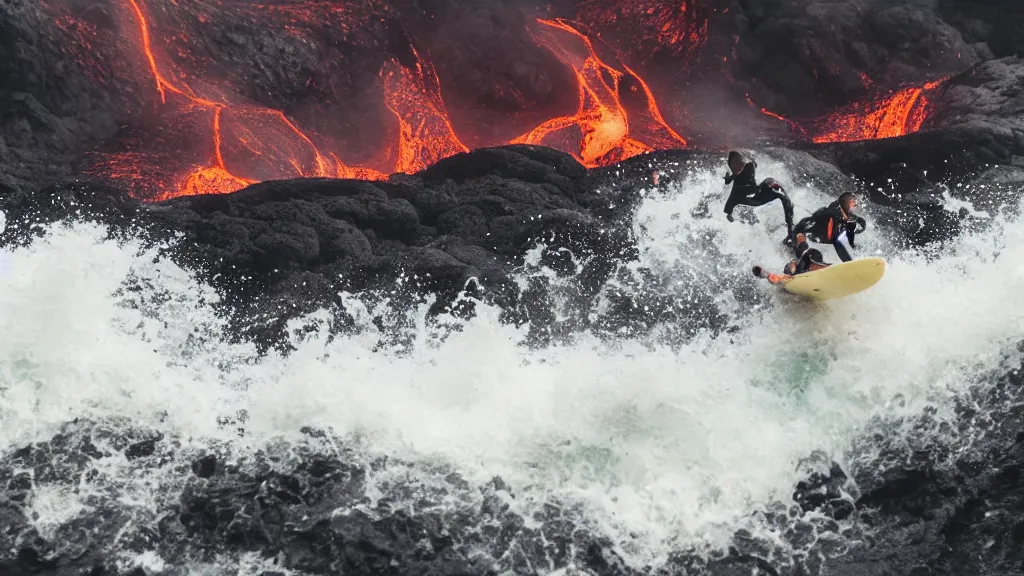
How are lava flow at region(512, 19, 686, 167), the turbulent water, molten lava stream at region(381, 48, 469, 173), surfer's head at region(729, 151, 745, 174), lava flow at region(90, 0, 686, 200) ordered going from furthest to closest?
molten lava stream at region(381, 48, 469, 173) < lava flow at region(512, 19, 686, 167) < lava flow at region(90, 0, 686, 200) < surfer's head at region(729, 151, 745, 174) < the turbulent water

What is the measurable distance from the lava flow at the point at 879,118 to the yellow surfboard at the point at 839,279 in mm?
5859

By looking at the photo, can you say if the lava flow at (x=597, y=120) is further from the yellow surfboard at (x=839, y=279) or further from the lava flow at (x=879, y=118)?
the yellow surfboard at (x=839, y=279)

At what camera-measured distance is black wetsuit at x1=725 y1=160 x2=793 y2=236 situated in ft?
30.0

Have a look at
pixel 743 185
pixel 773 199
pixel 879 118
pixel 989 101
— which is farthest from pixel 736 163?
pixel 879 118

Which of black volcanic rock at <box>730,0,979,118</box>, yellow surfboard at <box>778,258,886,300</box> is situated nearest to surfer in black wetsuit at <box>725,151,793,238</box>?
yellow surfboard at <box>778,258,886,300</box>

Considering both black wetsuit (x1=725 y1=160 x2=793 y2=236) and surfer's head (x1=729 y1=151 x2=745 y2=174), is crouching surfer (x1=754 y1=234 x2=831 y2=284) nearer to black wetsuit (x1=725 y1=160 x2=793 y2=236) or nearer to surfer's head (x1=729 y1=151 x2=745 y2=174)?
black wetsuit (x1=725 y1=160 x2=793 y2=236)

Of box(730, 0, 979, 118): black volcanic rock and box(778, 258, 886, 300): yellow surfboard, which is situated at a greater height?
box(730, 0, 979, 118): black volcanic rock

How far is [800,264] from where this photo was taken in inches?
352

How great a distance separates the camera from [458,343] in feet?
29.1

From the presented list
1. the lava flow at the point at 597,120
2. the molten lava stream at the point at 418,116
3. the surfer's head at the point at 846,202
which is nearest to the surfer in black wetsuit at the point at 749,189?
the surfer's head at the point at 846,202

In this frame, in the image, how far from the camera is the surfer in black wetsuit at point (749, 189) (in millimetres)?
9102

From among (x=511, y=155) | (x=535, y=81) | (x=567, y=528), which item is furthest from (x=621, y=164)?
(x=567, y=528)

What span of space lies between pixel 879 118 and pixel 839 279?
7.03m

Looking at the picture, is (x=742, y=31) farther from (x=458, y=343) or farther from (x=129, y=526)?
(x=129, y=526)
